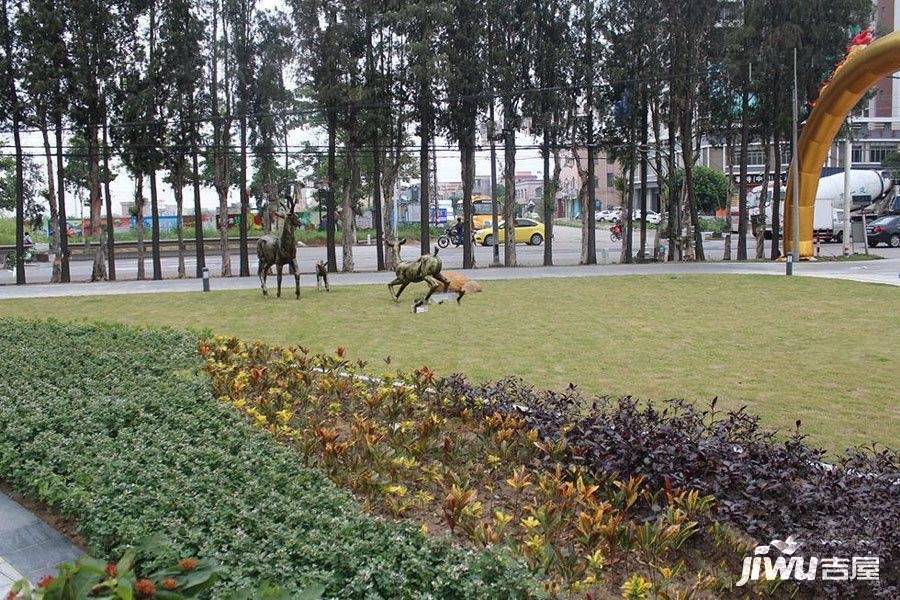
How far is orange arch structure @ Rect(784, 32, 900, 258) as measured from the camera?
65.4 feet

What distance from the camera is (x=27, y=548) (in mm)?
4637

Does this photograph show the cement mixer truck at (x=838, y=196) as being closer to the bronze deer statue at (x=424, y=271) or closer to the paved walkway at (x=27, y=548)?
the bronze deer statue at (x=424, y=271)

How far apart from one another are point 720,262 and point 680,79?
624 centimetres

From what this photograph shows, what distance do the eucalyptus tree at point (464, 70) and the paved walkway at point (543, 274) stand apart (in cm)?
305

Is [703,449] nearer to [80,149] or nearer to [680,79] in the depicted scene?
[680,79]

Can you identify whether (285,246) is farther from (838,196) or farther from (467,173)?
(838,196)

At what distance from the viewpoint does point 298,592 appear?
10.8 feet

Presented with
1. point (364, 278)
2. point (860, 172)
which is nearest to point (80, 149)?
point (364, 278)

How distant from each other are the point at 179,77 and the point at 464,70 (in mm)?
8839

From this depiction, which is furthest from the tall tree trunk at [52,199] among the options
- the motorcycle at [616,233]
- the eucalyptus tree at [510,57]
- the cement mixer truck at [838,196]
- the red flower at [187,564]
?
the cement mixer truck at [838,196]

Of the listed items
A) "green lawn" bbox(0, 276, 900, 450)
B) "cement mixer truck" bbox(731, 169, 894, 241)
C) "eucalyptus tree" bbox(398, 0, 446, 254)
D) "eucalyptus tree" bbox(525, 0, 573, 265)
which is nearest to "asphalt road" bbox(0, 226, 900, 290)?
"cement mixer truck" bbox(731, 169, 894, 241)

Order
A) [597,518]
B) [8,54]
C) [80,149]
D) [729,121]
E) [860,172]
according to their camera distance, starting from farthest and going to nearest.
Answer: [860,172] → [729,121] → [80,149] → [8,54] → [597,518]

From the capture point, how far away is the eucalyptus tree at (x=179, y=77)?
80.6 ft

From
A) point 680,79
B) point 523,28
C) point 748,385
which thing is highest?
point 523,28
